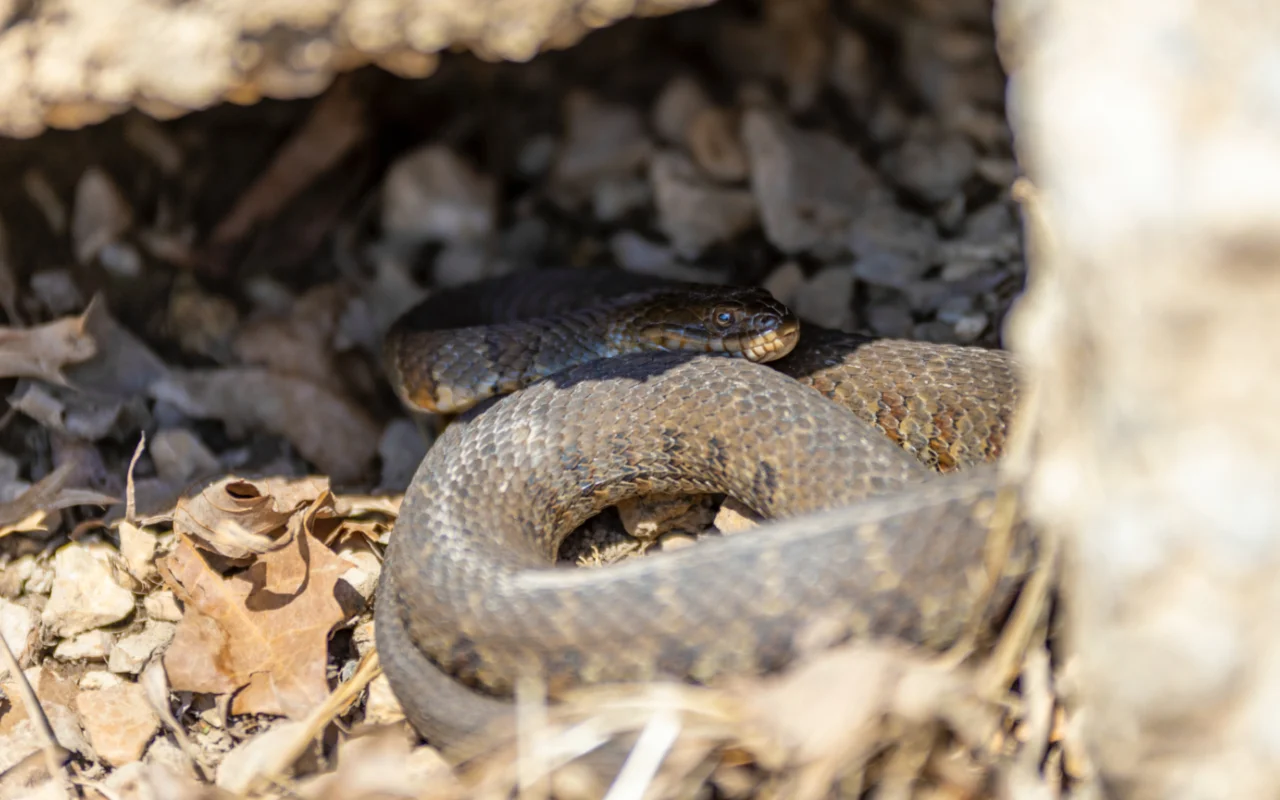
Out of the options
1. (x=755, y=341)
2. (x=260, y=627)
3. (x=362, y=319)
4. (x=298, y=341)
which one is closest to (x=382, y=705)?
(x=260, y=627)

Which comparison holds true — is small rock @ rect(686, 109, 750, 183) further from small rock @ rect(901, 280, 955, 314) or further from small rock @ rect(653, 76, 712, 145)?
small rock @ rect(901, 280, 955, 314)

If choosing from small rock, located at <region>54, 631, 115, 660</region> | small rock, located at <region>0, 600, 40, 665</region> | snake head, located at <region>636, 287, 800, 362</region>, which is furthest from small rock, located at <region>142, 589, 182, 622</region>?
snake head, located at <region>636, 287, 800, 362</region>

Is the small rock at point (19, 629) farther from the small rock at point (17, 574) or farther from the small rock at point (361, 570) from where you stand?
the small rock at point (361, 570)

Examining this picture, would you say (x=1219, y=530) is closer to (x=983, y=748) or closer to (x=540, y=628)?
(x=983, y=748)

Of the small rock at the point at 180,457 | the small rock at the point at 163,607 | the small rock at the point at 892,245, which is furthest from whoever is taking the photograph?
the small rock at the point at 892,245

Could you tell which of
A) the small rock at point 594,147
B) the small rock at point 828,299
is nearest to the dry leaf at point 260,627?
the small rock at point 828,299

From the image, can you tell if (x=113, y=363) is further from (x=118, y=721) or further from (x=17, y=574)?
(x=118, y=721)

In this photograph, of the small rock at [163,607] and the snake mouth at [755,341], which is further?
the snake mouth at [755,341]

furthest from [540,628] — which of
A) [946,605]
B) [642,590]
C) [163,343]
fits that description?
[163,343]
